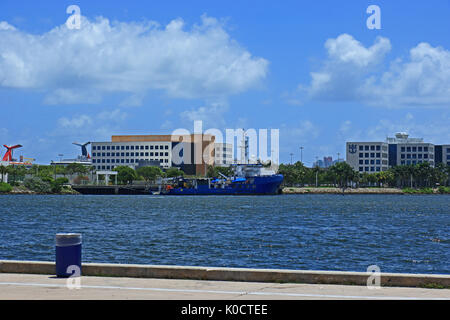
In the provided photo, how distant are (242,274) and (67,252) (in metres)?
3.89

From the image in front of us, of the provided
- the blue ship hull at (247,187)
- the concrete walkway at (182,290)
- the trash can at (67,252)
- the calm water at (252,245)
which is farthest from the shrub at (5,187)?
the concrete walkway at (182,290)

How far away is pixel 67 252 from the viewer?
14.5 metres

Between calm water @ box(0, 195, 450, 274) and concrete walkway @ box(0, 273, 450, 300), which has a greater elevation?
concrete walkway @ box(0, 273, 450, 300)

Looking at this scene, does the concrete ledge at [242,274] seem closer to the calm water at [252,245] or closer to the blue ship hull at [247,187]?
the calm water at [252,245]

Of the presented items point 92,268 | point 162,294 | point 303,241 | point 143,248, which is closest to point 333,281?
point 162,294

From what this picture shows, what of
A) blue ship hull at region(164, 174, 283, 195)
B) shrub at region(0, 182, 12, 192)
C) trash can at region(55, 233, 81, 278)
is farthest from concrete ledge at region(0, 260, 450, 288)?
shrub at region(0, 182, 12, 192)

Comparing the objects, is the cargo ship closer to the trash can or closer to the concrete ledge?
the concrete ledge

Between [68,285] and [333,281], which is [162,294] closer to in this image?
[68,285]

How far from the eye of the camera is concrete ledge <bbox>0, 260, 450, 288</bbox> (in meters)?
13.6

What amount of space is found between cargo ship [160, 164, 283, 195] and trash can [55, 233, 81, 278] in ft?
506

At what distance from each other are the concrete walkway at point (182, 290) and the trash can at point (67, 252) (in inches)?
11.3
